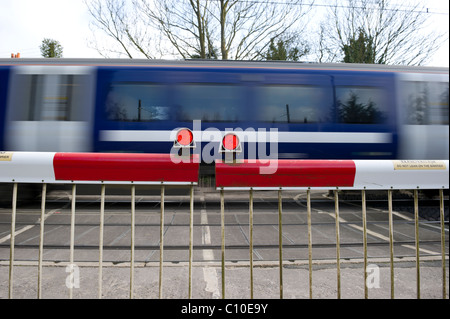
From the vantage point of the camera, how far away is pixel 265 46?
1619 centimetres

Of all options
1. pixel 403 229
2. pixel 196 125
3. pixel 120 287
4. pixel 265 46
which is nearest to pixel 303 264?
pixel 120 287

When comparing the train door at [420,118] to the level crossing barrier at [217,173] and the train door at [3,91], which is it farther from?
the train door at [3,91]

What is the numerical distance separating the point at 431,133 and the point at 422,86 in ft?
4.51

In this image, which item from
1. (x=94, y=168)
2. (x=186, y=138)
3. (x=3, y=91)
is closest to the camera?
(x=94, y=168)

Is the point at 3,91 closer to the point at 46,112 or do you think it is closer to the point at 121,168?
the point at 46,112

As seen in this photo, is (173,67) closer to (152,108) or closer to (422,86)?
(152,108)

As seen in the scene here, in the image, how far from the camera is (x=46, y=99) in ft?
24.7

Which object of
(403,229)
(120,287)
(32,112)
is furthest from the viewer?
(32,112)

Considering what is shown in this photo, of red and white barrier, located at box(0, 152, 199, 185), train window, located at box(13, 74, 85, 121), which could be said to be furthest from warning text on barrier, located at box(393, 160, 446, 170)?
train window, located at box(13, 74, 85, 121)

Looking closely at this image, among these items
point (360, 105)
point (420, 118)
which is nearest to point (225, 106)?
point (360, 105)

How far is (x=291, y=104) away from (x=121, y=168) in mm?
6839

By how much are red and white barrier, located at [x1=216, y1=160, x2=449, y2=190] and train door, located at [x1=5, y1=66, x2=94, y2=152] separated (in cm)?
679

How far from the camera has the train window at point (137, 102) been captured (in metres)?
7.71

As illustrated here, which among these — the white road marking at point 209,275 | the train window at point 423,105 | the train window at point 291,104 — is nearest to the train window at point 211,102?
the train window at point 291,104
